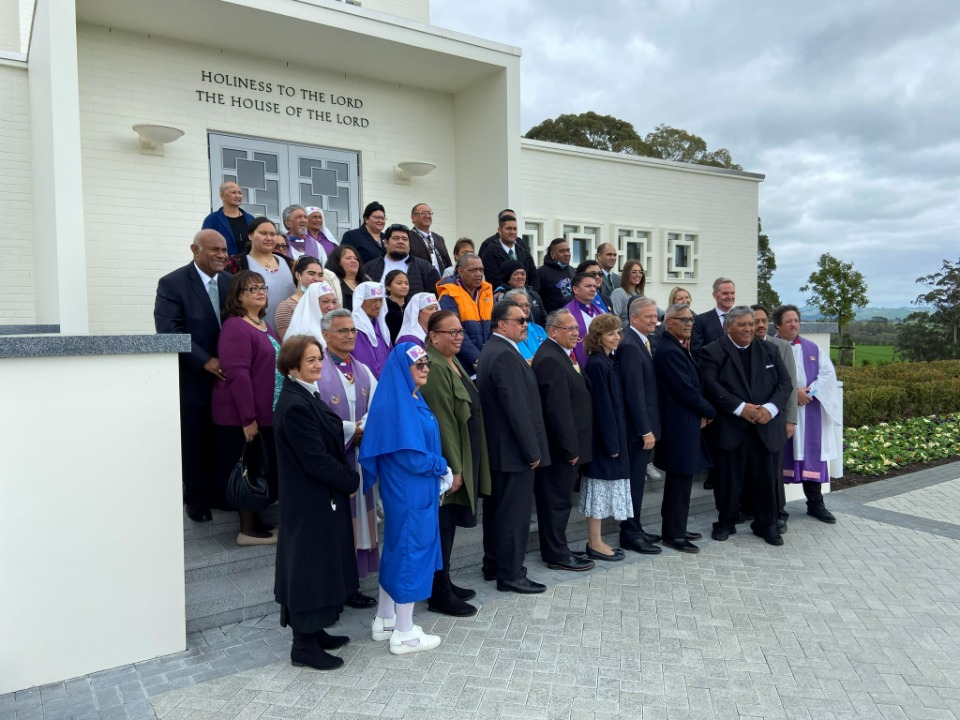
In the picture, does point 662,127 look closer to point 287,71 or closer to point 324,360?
point 287,71

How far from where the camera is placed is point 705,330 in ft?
23.6

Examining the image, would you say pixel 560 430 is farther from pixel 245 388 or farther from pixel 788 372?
pixel 788 372

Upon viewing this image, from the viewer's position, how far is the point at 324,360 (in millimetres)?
4562

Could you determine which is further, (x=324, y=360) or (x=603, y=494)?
(x=603, y=494)

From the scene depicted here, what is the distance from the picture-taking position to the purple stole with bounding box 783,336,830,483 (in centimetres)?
688

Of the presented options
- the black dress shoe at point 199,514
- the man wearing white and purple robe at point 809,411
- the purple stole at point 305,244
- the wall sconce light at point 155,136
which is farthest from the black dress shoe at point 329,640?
the wall sconce light at point 155,136

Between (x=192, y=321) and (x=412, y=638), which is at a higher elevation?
(x=192, y=321)

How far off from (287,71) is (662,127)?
33.4 meters

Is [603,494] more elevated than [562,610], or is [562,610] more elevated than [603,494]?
[603,494]

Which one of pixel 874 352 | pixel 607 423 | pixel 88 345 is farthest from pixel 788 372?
pixel 874 352

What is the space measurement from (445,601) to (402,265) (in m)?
3.42

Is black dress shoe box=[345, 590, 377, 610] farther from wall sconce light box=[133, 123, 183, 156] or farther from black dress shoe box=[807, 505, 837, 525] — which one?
wall sconce light box=[133, 123, 183, 156]

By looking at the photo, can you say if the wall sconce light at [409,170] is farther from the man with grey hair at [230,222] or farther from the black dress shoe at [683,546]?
the black dress shoe at [683,546]

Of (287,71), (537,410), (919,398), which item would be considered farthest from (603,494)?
(919,398)
